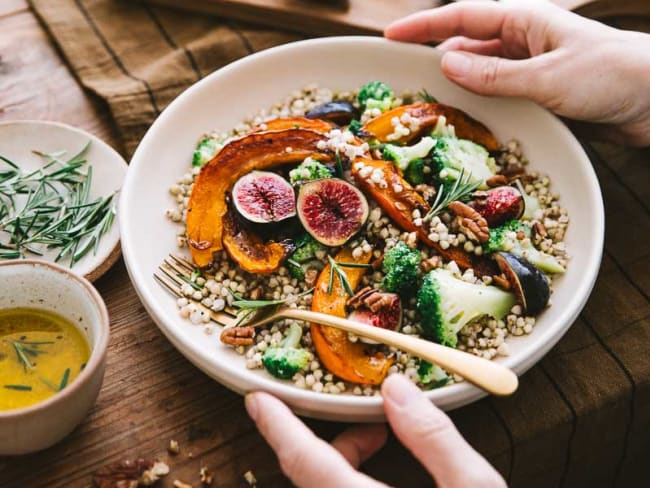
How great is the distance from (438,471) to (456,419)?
42 cm

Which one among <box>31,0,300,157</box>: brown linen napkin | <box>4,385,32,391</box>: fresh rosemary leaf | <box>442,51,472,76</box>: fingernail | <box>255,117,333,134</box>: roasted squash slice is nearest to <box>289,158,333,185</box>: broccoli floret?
<box>255,117,333,134</box>: roasted squash slice

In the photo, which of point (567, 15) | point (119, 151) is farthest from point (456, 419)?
point (119, 151)

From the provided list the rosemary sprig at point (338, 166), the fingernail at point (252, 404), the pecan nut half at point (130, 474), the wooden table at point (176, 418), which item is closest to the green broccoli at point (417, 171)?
the rosemary sprig at point (338, 166)

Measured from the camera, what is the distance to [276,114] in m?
2.70

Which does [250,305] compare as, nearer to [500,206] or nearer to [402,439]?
[402,439]

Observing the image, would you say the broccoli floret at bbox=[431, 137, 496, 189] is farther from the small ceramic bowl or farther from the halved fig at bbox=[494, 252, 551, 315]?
the small ceramic bowl

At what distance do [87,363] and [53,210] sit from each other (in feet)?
2.53

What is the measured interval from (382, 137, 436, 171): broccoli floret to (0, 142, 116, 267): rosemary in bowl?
990 millimetres

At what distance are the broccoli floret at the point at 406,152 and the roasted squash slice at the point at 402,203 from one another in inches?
1.2

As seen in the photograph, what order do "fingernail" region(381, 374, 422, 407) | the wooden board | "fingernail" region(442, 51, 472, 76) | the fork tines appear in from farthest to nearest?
the wooden board, "fingernail" region(442, 51, 472, 76), the fork tines, "fingernail" region(381, 374, 422, 407)

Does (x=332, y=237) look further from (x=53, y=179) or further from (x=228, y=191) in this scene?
(x=53, y=179)

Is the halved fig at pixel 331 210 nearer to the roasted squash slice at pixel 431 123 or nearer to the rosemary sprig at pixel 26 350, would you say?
the roasted squash slice at pixel 431 123

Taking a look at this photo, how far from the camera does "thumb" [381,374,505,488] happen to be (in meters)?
1.67

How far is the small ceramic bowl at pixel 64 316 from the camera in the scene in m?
1.73
